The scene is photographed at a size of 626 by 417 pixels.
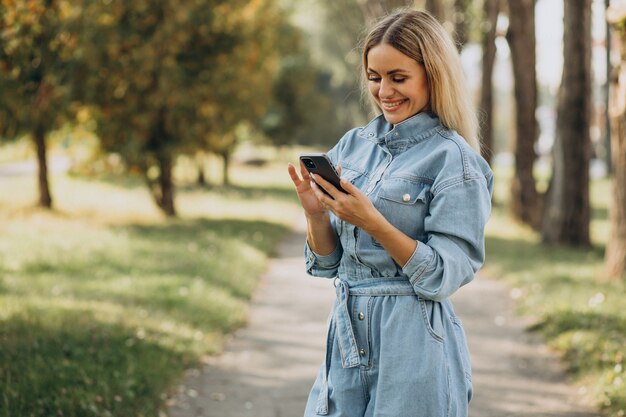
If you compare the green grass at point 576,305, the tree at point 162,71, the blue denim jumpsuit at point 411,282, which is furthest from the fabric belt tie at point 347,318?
the tree at point 162,71

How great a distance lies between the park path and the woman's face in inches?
119

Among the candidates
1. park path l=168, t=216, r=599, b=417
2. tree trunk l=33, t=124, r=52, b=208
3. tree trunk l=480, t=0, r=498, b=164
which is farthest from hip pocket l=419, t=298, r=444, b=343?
tree trunk l=480, t=0, r=498, b=164

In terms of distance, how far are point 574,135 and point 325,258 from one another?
10.2 metres

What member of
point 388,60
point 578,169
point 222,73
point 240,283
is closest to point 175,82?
point 222,73

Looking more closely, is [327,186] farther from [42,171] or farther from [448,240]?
[42,171]

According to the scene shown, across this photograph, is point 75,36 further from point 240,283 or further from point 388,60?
point 388,60

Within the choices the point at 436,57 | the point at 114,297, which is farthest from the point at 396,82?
the point at 114,297

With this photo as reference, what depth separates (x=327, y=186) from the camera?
263cm

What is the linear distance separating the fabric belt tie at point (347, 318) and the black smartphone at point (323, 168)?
14.9 inches

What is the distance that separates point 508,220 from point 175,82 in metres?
7.41

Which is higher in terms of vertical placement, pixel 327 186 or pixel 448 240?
pixel 327 186

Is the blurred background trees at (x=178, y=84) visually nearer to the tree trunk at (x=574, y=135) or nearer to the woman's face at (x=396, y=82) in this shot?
the tree trunk at (x=574, y=135)

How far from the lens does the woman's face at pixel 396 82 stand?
272 cm

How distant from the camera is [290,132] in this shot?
33.4 meters
